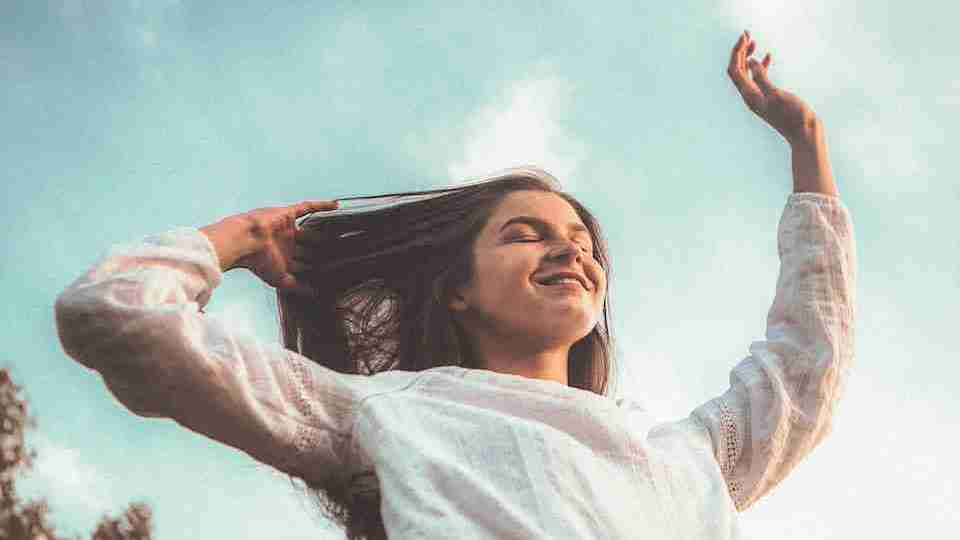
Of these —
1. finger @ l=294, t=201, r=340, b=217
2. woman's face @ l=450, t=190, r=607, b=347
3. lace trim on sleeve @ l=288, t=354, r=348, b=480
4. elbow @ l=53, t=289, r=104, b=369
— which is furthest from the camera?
finger @ l=294, t=201, r=340, b=217

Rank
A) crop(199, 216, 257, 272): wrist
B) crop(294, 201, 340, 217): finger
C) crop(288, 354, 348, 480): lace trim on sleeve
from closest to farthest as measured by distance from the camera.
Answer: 1. crop(288, 354, 348, 480): lace trim on sleeve
2. crop(199, 216, 257, 272): wrist
3. crop(294, 201, 340, 217): finger

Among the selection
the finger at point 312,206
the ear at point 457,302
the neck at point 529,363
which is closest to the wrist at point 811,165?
the neck at point 529,363

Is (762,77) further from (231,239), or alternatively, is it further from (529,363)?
(231,239)

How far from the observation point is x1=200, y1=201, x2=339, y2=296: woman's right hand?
268 cm

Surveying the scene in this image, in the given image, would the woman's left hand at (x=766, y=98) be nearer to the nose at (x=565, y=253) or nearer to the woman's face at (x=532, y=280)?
the woman's face at (x=532, y=280)

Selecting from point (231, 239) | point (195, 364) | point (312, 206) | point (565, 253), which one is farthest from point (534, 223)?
point (195, 364)

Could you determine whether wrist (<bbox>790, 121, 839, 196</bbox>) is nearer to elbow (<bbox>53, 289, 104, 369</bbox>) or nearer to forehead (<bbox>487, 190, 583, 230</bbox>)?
forehead (<bbox>487, 190, 583, 230</bbox>)

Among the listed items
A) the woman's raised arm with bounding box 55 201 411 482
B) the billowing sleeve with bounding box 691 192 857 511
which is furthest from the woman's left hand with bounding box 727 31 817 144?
the woman's raised arm with bounding box 55 201 411 482

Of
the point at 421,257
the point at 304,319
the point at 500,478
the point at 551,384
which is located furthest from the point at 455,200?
the point at 500,478

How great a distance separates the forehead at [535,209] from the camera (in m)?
3.08

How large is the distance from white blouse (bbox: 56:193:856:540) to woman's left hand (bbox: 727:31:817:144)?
2.31 ft

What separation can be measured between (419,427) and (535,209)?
0.84 metres

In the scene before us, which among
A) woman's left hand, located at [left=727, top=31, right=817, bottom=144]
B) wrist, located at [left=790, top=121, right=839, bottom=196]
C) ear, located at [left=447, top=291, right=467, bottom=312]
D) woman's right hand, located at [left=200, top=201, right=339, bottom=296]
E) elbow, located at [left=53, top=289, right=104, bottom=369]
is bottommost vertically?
elbow, located at [left=53, top=289, right=104, bottom=369]

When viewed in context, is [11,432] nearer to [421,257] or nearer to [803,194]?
[421,257]
